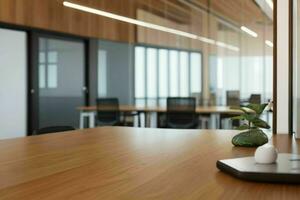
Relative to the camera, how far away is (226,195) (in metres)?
0.89

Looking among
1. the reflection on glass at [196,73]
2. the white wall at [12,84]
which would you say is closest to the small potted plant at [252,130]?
the white wall at [12,84]

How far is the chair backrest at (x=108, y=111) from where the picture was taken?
720cm

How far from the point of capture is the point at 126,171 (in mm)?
1158

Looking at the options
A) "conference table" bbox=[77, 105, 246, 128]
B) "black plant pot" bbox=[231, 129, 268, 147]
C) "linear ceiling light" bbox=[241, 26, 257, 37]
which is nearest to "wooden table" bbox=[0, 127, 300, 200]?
"black plant pot" bbox=[231, 129, 268, 147]

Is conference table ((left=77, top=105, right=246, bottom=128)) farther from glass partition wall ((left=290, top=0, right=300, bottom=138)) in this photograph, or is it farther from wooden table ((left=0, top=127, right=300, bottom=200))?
wooden table ((left=0, top=127, right=300, bottom=200))

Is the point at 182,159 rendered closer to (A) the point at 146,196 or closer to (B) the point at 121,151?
(B) the point at 121,151

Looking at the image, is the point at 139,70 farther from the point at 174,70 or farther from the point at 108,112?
the point at 108,112

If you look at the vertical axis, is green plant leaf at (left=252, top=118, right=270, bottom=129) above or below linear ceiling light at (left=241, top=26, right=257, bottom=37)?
below

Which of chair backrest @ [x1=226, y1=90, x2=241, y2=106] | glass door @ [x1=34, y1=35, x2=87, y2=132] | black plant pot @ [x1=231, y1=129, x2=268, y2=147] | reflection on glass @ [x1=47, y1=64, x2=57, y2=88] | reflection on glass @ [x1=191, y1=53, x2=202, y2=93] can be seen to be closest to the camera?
black plant pot @ [x1=231, y1=129, x2=268, y2=147]

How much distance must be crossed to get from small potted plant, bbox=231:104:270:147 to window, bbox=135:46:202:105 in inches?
330

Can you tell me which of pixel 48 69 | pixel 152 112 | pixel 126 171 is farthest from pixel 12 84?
pixel 126 171

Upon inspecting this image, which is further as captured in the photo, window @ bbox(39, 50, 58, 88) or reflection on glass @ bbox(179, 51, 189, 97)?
reflection on glass @ bbox(179, 51, 189, 97)

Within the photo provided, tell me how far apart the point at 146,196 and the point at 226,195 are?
0.55 feet

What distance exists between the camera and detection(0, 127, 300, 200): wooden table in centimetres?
91
